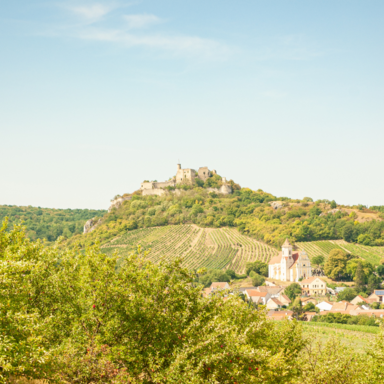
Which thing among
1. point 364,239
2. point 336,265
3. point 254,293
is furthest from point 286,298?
point 364,239

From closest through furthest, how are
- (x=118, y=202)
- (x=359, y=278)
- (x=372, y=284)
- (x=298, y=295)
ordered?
(x=359, y=278)
(x=298, y=295)
(x=372, y=284)
(x=118, y=202)

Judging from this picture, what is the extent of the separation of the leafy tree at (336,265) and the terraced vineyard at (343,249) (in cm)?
991

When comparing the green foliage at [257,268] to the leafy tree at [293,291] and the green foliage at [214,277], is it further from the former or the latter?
the leafy tree at [293,291]

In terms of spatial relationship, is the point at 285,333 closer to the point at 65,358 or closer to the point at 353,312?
the point at 65,358

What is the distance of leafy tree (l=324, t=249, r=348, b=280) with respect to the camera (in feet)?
351

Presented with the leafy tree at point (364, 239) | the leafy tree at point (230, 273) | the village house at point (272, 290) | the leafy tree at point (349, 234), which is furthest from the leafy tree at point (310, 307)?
the leafy tree at point (349, 234)

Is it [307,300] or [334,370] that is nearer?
[334,370]

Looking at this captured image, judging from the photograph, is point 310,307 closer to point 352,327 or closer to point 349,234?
point 352,327

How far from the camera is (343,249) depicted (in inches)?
4919

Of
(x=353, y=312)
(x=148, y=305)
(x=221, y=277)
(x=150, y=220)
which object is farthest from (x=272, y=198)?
(x=148, y=305)

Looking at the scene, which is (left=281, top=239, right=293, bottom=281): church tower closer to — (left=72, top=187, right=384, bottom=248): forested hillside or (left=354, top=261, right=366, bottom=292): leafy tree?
(left=72, top=187, right=384, bottom=248): forested hillside

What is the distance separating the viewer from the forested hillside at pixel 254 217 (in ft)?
451

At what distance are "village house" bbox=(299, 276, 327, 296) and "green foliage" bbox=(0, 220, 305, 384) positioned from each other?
93.0m

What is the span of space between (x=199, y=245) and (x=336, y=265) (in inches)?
1560
